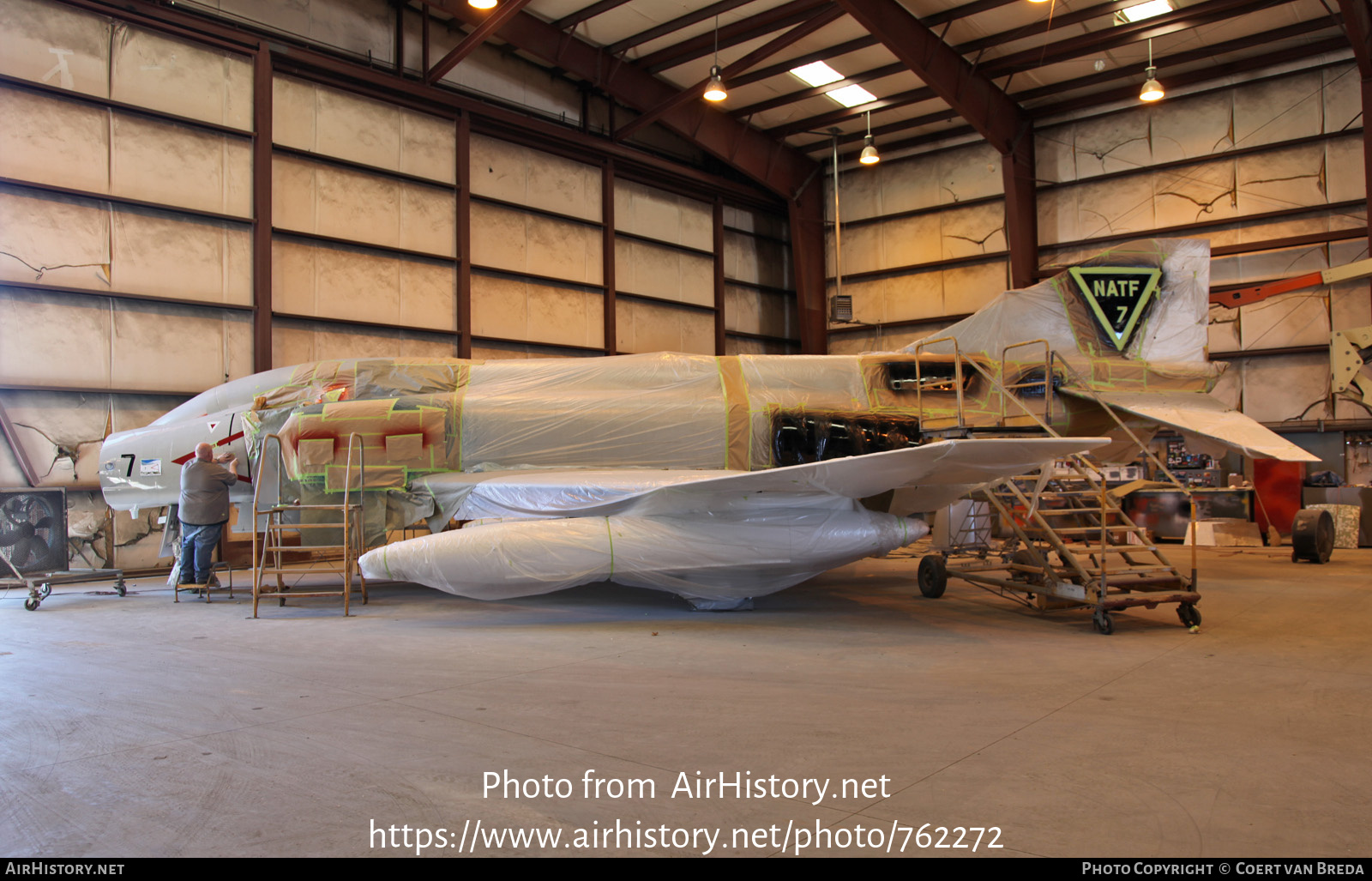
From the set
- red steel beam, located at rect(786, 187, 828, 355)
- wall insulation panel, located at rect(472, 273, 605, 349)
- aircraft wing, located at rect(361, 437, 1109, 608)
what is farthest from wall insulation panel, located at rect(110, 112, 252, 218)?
red steel beam, located at rect(786, 187, 828, 355)

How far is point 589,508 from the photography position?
7.46 meters

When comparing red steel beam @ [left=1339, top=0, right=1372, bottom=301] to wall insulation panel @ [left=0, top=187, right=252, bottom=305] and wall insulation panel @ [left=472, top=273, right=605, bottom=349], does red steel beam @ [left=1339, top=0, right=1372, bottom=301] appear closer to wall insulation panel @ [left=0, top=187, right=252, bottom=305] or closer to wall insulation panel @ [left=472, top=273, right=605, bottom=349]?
wall insulation panel @ [left=472, top=273, right=605, bottom=349]

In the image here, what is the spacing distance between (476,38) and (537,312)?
206 inches

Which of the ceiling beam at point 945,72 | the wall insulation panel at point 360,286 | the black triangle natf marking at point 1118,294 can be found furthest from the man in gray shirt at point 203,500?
the ceiling beam at point 945,72

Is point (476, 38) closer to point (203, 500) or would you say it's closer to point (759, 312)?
point (203, 500)

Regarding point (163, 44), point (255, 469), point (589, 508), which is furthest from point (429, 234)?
point (589, 508)

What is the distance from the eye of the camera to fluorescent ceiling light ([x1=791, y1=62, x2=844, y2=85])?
58.1 ft

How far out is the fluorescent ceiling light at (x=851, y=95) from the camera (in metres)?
18.7

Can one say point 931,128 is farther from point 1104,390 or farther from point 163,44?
point 163,44

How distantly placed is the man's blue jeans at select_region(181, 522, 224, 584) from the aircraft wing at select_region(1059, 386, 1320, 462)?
9527 millimetres

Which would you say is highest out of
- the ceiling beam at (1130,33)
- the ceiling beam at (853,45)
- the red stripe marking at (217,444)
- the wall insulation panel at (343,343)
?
the ceiling beam at (853,45)

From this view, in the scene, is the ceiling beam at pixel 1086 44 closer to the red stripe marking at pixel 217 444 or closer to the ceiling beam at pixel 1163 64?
the ceiling beam at pixel 1163 64

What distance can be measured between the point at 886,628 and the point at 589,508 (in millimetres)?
2723

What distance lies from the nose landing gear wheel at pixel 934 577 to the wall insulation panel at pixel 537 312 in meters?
10.6
